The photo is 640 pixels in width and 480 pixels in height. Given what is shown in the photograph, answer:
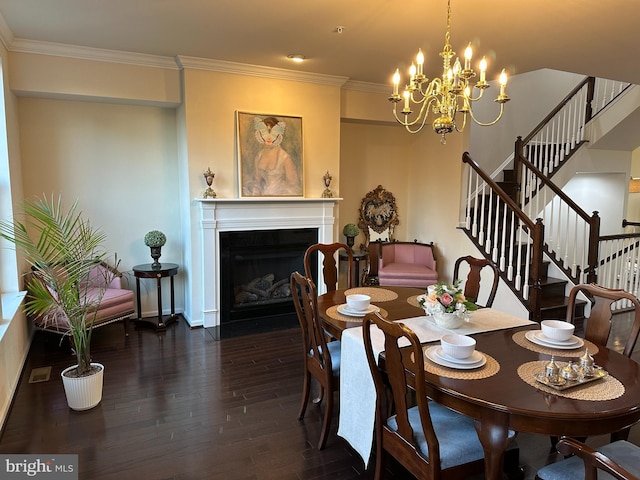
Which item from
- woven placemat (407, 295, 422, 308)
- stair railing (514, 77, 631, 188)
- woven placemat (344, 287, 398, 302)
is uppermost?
stair railing (514, 77, 631, 188)

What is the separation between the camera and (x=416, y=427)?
1.93m

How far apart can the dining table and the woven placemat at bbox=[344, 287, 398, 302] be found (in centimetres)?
41

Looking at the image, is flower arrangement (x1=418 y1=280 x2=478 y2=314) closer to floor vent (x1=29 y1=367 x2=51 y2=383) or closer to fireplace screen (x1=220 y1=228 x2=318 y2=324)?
fireplace screen (x1=220 y1=228 x2=318 y2=324)

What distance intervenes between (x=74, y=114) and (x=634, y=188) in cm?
815

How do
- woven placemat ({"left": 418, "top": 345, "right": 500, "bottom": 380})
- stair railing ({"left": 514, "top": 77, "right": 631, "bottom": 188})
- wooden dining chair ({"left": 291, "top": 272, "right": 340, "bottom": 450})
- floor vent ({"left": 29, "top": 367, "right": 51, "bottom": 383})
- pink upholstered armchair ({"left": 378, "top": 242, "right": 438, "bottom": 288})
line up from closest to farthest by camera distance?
woven placemat ({"left": 418, "top": 345, "right": 500, "bottom": 380}), wooden dining chair ({"left": 291, "top": 272, "right": 340, "bottom": 450}), floor vent ({"left": 29, "top": 367, "right": 51, "bottom": 383}), pink upholstered armchair ({"left": 378, "top": 242, "right": 438, "bottom": 288}), stair railing ({"left": 514, "top": 77, "right": 631, "bottom": 188})

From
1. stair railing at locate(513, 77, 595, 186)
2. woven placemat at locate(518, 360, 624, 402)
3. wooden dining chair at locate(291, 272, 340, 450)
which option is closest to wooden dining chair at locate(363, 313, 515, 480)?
woven placemat at locate(518, 360, 624, 402)

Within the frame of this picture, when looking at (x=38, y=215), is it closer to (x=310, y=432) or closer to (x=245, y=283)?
(x=310, y=432)

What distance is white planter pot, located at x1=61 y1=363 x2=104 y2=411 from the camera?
9.45 feet

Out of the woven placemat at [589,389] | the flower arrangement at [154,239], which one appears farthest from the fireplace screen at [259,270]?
the woven placemat at [589,389]

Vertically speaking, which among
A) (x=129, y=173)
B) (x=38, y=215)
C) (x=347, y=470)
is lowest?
(x=347, y=470)

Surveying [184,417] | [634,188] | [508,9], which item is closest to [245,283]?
[184,417]

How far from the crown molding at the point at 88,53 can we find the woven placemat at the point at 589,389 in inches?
167

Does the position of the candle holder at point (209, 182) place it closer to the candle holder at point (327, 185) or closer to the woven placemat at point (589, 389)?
the candle holder at point (327, 185)

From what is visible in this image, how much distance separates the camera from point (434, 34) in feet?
11.5
